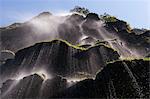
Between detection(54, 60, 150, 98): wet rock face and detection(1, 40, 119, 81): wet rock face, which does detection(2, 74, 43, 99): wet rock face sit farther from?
detection(1, 40, 119, 81): wet rock face

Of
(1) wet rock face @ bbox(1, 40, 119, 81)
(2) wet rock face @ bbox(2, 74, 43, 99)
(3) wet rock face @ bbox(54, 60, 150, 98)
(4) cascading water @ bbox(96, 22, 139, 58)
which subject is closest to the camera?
(3) wet rock face @ bbox(54, 60, 150, 98)

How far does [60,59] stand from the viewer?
41.4 metres

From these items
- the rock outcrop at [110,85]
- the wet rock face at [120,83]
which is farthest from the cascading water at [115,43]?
the wet rock face at [120,83]

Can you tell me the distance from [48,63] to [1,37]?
27.9m

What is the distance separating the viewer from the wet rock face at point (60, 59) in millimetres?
40656

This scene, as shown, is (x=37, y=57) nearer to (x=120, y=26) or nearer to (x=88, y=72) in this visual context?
(x=88, y=72)

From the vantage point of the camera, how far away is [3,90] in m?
36.9

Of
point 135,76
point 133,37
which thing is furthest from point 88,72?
point 133,37

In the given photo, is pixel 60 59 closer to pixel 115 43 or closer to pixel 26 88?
pixel 26 88

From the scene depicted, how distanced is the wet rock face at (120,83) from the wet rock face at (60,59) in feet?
25.7

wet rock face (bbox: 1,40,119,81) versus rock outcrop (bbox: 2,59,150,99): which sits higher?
wet rock face (bbox: 1,40,119,81)

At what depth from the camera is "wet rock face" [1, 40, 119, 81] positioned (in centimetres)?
4066

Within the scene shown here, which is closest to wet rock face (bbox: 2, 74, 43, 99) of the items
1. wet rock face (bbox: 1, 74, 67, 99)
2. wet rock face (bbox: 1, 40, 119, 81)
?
wet rock face (bbox: 1, 74, 67, 99)

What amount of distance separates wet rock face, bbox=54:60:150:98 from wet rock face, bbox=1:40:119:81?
7.83 metres
